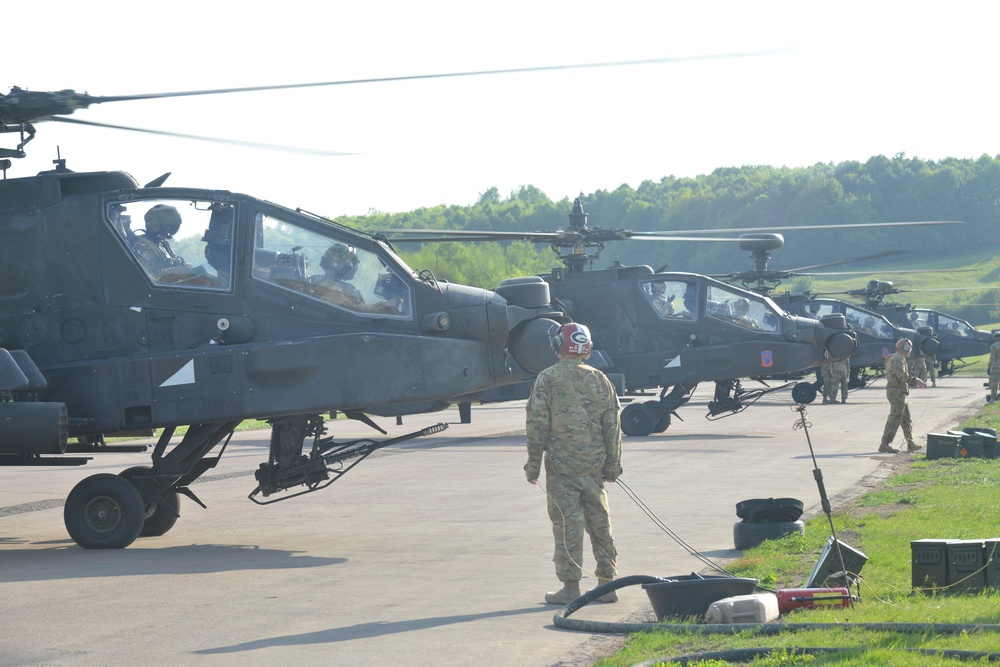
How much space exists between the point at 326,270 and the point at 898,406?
11756 mm

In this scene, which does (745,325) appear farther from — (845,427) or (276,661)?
(276,661)

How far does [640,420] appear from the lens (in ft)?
83.1

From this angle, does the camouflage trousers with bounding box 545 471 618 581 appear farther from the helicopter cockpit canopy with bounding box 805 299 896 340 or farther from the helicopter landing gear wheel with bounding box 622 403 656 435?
the helicopter cockpit canopy with bounding box 805 299 896 340

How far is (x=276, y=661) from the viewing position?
682 cm

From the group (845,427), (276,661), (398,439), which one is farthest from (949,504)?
(845,427)

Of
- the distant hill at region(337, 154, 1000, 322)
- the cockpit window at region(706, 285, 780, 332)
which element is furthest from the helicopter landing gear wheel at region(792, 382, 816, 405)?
the distant hill at region(337, 154, 1000, 322)

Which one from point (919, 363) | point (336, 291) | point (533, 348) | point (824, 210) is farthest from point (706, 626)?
point (824, 210)

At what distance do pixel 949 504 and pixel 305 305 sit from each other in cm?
665

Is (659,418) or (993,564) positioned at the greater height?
(993,564)

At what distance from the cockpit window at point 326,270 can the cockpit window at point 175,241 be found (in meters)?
0.34

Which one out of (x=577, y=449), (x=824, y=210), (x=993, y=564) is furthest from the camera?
(x=824, y=210)

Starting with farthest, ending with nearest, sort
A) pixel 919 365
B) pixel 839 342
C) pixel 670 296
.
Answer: pixel 919 365
pixel 670 296
pixel 839 342

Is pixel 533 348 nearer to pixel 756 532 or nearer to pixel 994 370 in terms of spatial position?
pixel 756 532

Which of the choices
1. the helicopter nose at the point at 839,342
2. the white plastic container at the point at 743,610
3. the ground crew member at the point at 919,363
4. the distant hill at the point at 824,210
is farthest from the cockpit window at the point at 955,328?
the distant hill at the point at 824,210
